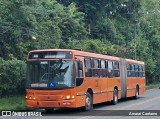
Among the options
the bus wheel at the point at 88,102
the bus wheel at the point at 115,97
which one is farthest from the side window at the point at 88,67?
the bus wheel at the point at 115,97

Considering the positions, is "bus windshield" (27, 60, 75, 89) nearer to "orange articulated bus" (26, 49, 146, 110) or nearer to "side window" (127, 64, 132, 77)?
"orange articulated bus" (26, 49, 146, 110)

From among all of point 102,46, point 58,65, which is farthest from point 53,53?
point 102,46

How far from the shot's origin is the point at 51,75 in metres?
18.6

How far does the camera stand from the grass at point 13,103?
67.8ft

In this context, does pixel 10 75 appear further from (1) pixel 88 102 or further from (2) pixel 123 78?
(2) pixel 123 78

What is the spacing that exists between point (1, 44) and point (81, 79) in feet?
31.5

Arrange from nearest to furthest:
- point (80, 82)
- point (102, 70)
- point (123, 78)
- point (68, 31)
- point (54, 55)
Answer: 1. point (54, 55)
2. point (80, 82)
3. point (102, 70)
4. point (123, 78)
5. point (68, 31)

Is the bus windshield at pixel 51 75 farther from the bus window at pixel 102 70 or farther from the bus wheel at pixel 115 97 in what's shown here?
the bus wheel at pixel 115 97

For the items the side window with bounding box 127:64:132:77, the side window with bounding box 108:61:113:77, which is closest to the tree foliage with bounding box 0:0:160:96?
the side window with bounding box 127:64:132:77

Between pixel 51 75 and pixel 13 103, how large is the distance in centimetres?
474

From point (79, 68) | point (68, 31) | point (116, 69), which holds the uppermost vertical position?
point (68, 31)

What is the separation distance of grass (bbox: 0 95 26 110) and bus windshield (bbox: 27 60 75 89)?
2.27 m

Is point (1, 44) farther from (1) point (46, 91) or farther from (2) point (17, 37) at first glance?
(1) point (46, 91)

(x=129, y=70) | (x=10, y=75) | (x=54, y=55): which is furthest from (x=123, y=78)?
(x=54, y=55)
